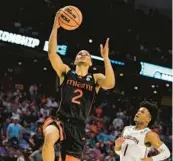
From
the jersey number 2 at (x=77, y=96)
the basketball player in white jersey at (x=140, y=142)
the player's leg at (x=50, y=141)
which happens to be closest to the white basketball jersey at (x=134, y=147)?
the basketball player in white jersey at (x=140, y=142)

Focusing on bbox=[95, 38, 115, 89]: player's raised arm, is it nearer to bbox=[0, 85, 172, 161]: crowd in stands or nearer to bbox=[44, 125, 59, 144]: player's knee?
bbox=[44, 125, 59, 144]: player's knee

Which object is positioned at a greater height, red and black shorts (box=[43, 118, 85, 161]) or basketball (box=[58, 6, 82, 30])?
basketball (box=[58, 6, 82, 30])

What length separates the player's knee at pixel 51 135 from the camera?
17.4ft

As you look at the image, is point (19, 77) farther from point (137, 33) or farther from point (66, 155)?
point (66, 155)

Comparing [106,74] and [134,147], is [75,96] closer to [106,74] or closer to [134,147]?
[106,74]

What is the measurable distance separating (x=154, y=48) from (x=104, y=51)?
1504cm

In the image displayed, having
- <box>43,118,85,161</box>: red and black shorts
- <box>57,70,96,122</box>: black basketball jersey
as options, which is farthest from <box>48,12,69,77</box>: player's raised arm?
<box>43,118,85,161</box>: red and black shorts

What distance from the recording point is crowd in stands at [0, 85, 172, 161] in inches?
446

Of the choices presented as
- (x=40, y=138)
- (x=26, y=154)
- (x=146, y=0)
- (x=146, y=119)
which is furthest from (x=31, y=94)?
(x=146, y=119)

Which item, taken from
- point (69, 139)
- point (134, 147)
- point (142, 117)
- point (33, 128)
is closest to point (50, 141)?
point (69, 139)

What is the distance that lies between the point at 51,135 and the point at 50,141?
0.08 metres

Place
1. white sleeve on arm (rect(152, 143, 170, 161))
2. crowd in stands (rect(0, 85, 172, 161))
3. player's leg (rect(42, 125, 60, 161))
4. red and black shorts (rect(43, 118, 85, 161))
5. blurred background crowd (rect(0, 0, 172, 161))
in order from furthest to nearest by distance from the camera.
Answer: blurred background crowd (rect(0, 0, 172, 161)) < crowd in stands (rect(0, 85, 172, 161)) < white sleeve on arm (rect(152, 143, 170, 161)) < red and black shorts (rect(43, 118, 85, 161)) < player's leg (rect(42, 125, 60, 161))

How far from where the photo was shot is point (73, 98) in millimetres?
5734

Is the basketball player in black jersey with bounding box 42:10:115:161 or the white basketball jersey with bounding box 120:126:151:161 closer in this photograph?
the basketball player in black jersey with bounding box 42:10:115:161
